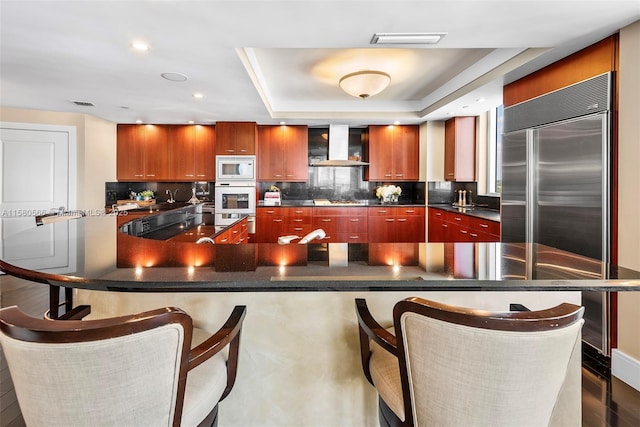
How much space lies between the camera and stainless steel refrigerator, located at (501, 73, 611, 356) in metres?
2.27

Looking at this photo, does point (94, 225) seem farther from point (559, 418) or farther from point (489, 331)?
point (559, 418)

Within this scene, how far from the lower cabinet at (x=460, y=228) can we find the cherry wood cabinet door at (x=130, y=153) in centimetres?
500

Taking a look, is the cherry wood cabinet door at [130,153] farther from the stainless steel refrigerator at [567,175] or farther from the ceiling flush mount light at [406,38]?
the stainless steel refrigerator at [567,175]

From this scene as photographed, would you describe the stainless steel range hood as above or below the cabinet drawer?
above

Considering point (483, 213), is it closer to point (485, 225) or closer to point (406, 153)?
point (485, 225)

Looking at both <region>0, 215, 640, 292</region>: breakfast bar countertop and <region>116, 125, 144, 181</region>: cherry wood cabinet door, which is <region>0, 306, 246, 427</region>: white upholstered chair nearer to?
<region>0, 215, 640, 292</region>: breakfast bar countertop

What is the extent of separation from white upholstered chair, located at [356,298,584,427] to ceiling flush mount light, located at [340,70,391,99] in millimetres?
3052

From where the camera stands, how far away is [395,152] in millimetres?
5680

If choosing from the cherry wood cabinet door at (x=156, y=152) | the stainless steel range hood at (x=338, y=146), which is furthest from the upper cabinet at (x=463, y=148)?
the cherry wood cabinet door at (x=156, y=152)

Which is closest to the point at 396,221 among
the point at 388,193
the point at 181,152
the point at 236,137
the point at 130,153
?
the point at 388,193

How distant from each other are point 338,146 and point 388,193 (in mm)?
1217

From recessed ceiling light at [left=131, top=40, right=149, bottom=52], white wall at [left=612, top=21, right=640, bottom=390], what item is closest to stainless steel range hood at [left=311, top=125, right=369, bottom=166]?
recessed ceiling light at [left=131, top=40, right=149, bottom=52]

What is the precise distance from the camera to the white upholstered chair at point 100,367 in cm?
65

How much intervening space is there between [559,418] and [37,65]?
4268 millimetres
